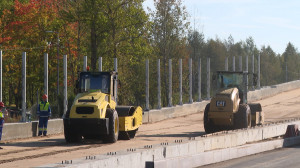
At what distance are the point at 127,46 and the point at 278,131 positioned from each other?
1023 inches

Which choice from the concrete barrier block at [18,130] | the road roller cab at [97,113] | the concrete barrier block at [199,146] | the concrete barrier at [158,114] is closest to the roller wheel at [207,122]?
the road roller cab at [97,113]

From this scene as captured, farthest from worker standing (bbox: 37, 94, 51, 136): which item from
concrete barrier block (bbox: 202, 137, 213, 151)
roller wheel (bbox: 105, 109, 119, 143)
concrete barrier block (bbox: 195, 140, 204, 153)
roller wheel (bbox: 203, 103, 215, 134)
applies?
concrete barrier block (bbox: 195, 140, 204, 153)

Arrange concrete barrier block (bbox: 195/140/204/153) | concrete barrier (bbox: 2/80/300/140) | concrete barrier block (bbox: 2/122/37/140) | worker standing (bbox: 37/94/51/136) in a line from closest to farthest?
concrete barrier block (bbox: 195/140/204/153) < concrete barrier block (bbox: 2/122/37/140) < concrete barrier (bbox: 2/80/300/140) < worker standing (bbox: 37/94/51/136)

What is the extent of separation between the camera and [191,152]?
1958 cm

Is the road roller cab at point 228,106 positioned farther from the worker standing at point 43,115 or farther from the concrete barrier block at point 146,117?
the concrete barrier block at point 146,117

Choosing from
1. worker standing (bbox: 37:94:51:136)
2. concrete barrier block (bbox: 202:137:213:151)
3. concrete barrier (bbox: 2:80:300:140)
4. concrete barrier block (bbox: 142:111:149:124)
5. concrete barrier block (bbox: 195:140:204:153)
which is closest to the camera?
concrete barrier block (bbox: 195:140:204:153)

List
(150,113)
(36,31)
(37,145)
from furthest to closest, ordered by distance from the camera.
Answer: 1. (36,31)
2. (150,113)
3. (37,145)

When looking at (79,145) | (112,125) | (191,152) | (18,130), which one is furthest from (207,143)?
(18,130)

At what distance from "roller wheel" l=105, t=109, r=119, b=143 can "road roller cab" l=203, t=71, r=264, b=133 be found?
5.68 m

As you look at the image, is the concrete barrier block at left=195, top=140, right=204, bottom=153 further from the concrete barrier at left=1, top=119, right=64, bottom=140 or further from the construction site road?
the concrete barrier at left=1, top=119, right=64, bottom=140

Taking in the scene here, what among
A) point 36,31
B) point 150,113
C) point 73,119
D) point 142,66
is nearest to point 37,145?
point 73,119

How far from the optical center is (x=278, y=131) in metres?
28.4

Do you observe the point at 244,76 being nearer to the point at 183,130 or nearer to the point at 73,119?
the point at 183,130

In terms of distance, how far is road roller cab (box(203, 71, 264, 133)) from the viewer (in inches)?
1166
